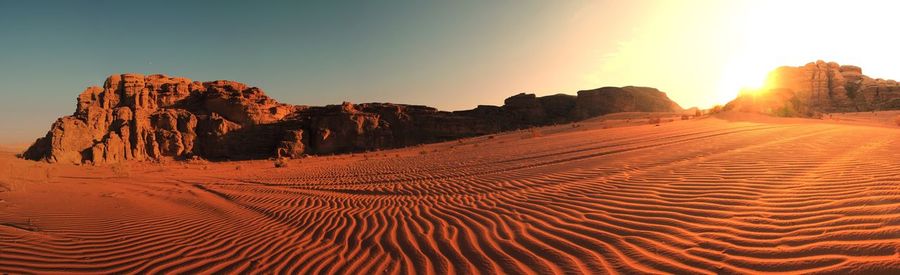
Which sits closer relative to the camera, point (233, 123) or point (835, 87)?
point (233, 123)

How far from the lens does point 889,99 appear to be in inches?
1633

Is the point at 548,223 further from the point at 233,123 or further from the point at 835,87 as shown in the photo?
the point at 835,87

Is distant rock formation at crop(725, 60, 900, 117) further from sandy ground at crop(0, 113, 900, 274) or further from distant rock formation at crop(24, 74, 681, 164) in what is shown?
sandy ground at crop(0, 113, 900, 274)

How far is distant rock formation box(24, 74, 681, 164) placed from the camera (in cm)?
2552

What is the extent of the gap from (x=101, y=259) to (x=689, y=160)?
872 centimetres

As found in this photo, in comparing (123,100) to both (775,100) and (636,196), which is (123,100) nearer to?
(636,196)

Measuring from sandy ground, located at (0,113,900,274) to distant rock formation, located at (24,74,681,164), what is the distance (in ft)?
71.6

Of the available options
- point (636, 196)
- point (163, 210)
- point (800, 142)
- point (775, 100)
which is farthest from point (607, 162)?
point (775, 100)

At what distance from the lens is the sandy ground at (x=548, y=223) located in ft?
9.82

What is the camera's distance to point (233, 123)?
33.1 meters

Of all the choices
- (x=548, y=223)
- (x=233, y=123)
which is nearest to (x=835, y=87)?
(x=548, y=223)

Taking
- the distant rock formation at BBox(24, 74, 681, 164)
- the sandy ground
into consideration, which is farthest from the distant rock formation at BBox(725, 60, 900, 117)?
the sandy ground

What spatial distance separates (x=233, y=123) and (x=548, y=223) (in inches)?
1374

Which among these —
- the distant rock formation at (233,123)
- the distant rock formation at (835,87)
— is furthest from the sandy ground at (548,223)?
the distant rock formation at (835,87)
